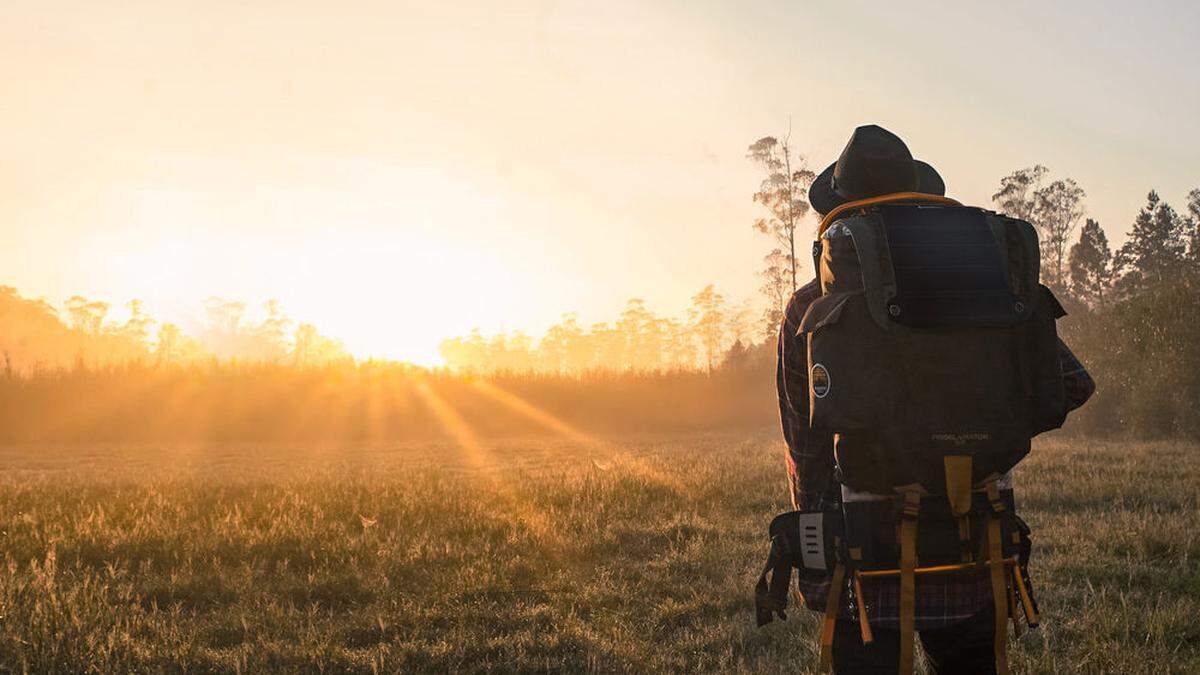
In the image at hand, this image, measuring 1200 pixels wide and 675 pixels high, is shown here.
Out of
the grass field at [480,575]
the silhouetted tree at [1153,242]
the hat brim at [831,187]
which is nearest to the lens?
the hat brim at [831,187]

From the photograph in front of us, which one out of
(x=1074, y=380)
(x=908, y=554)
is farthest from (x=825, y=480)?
(x=1074, y=380)

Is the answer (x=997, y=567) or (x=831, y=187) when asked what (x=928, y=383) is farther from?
(x=831, y=187)

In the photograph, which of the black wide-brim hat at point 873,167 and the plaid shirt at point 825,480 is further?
the black wide-brim hat at point 873,167

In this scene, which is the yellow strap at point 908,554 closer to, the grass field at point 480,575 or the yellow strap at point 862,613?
the yellow strap at point 862,613

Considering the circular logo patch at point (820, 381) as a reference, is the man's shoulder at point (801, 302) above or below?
above

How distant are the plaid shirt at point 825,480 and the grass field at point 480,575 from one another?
2851 mm

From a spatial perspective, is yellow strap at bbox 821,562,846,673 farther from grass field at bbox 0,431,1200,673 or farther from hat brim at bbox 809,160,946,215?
grass field at bbox 0,431,1200,673

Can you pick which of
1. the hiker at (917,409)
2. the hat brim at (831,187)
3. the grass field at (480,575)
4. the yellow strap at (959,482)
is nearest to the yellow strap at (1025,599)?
the hiker at (917,409)

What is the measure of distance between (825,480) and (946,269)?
0.75 m

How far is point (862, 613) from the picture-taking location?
230cm

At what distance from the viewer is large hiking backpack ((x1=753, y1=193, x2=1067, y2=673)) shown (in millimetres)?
2197

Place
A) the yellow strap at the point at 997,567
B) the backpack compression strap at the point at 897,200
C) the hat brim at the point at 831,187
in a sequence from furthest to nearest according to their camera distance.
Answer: the hat brim at the point at 831,187 < the backpack compression strap at the point at 897,200 < the yellow strap at the point at 997,567

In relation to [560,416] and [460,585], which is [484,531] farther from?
[560,416]

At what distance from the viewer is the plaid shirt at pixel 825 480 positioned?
2.34m
